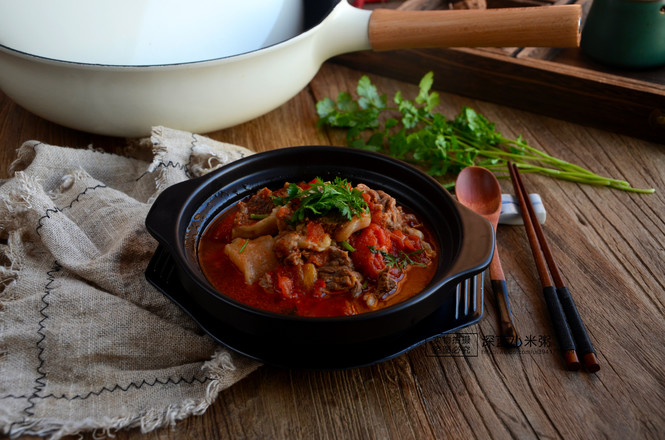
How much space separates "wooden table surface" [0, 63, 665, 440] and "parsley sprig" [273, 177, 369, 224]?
1.65ft

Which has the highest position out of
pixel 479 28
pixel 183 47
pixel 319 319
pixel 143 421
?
pixel 479 28

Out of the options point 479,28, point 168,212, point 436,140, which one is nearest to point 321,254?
point 168,212

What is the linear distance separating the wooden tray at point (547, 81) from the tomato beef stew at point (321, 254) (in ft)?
5.34

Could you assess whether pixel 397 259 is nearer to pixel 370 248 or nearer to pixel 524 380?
pixel 370 248

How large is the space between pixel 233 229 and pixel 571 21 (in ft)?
5.70

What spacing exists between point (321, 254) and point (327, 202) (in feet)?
0.57

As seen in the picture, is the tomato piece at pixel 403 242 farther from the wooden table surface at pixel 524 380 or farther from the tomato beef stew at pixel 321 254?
the wooden table surface at pixel 524 380

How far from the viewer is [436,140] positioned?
9.56 feet

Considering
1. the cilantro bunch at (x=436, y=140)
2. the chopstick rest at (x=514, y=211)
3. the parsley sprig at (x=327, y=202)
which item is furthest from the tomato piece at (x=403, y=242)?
the cilantro bunch at (x=436, y=140)

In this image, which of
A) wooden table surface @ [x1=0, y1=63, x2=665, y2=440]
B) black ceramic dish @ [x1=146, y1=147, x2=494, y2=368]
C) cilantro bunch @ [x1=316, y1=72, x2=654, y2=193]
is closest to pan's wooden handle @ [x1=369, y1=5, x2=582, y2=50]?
cilantro bunch @ [x1=316, y1=72, x2=654, y2=193]

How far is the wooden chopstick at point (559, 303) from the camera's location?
79.0 inches

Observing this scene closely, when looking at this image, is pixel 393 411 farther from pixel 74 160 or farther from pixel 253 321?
pixel 74 160

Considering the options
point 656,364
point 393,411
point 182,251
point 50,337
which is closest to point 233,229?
point 182,251

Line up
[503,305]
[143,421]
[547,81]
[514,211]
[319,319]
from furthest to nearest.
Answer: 1. [547,81]
2. [514,211]
3. [503,305]
4. [143,421]
5. [319,319]
